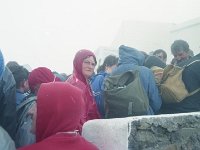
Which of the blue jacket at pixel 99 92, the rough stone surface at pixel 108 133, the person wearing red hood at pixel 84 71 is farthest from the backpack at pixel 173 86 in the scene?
the rough stone surface at pixel 108 133

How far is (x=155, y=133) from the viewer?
175cm

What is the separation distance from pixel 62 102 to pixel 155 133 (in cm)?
58

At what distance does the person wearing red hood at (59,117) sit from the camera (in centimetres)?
188

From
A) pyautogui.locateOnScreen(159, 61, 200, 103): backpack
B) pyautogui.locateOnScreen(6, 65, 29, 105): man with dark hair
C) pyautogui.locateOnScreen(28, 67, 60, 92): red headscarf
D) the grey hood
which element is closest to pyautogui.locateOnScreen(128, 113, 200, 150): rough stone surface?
pyautogui.locateOnScreen(159, 61, 200, 103): backpack

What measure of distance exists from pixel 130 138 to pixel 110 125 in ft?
0.85

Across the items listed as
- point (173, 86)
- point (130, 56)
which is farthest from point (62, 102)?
point (130, 56)

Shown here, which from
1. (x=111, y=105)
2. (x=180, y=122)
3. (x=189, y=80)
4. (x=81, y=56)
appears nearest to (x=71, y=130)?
(x=180, y=122)

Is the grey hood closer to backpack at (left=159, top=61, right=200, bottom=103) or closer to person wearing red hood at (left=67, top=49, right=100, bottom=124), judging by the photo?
backpack at (left=159, top=61, right=200, bottom=103)

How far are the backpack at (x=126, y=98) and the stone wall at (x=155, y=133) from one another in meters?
1.00

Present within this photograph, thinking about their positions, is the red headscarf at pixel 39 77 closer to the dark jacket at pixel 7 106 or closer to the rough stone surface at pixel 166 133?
the dark jacket at pixel 7 106

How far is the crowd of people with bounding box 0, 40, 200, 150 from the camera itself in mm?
1915

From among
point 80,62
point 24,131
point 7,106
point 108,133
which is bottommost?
point 24,131

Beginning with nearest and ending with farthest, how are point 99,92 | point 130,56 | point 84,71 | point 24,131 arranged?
1. point 24,131
2. point 130,56
3. point 99,92
4. point 84,71

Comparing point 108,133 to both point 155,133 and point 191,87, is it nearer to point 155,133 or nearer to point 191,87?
point 155,133
